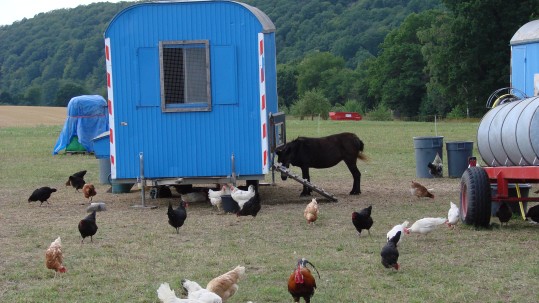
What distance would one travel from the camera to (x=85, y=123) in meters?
29.8

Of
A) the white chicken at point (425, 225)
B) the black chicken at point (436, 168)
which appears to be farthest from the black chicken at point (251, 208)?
the black chicken at point (436, 168)

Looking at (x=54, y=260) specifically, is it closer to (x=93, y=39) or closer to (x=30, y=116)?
(x=30, y=116)

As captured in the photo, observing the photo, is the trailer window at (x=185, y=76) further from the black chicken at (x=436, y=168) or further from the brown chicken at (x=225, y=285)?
the brown chicken at (x=225, y=285)

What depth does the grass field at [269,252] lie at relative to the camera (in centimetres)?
798

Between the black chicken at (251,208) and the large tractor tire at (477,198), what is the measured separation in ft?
10.6

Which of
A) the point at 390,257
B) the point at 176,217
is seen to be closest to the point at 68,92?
the point at 176,217

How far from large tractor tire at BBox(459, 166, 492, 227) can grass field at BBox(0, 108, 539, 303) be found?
206 millimetres

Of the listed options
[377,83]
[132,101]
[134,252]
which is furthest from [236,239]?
[377,83]

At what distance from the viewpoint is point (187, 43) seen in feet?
46.9

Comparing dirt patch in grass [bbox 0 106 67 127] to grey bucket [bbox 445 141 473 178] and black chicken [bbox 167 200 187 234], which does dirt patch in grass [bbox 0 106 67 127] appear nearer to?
grey bucket [bbox 445 141 473 178]

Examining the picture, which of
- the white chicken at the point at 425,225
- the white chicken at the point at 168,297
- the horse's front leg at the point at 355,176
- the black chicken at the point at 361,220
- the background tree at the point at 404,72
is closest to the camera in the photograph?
the white chicken at the point at 168,297

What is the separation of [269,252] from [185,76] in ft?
16.9

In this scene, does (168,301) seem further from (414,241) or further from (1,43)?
(1,43)

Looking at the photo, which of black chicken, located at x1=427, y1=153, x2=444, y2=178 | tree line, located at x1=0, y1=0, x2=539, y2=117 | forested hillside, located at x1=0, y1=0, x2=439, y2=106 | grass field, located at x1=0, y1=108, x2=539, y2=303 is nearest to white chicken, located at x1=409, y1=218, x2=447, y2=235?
grass field, located at x1=0, y1=108, x2=539, y2=303
